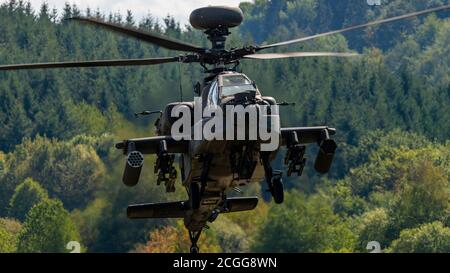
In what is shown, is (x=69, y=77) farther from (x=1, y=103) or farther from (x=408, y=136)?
(x=408, y=136)

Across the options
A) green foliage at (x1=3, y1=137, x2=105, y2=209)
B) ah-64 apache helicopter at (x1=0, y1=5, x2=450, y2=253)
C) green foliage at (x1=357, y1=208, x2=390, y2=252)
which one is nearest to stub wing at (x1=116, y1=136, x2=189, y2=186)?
ah-64 apache helicopter at (x1=0, y1=5, x2=450, y2=253)

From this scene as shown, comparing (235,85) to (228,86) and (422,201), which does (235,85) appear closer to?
(228,86)

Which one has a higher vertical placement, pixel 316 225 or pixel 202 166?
pixel 202 166

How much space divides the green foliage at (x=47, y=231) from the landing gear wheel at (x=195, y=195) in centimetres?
2770

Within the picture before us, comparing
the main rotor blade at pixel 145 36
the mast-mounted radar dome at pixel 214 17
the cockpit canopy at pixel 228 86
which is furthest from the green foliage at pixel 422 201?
the cockpit canopy at pixel 228 86

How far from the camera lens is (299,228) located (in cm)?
5862

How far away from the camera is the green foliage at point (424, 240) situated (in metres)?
60.5

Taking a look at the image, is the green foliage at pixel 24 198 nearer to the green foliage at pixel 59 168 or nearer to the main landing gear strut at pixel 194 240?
the green foliage at pixel 59 168

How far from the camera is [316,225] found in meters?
60.1

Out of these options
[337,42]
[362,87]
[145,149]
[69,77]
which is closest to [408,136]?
[362,87]

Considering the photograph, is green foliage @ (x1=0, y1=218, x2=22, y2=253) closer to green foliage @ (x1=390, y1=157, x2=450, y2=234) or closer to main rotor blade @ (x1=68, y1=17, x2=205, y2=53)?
green foliage @ (x1=390, y1=157, x2=450, y2=234)

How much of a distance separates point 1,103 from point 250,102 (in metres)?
81.5

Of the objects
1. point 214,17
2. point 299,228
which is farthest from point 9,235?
point 214,17

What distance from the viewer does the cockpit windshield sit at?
26975 mm
